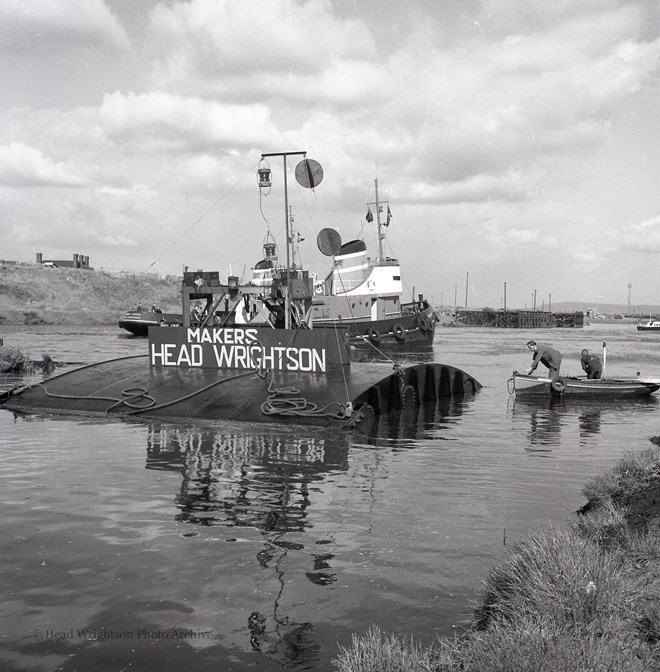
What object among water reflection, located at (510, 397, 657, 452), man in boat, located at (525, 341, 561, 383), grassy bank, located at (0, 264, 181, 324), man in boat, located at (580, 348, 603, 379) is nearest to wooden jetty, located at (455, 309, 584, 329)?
grassy bank, located at (0, 264, 181, 324)

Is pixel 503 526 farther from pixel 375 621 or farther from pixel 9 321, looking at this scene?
pixel 9 321

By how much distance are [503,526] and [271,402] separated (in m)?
8.01

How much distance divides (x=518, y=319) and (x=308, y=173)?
392 feet

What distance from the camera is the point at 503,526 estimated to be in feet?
28.9

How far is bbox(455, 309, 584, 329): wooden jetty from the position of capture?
132m

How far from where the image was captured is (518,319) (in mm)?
132375

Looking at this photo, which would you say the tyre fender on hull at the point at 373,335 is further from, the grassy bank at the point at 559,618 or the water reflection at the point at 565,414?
the grassy bank at the point at 559,618

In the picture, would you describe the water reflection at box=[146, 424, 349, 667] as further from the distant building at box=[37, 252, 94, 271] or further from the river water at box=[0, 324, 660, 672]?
the distant building at box=[37, 252, 94, 271]

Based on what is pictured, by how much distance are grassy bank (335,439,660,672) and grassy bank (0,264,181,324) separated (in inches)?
3872

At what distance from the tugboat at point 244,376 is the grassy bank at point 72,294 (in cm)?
8306

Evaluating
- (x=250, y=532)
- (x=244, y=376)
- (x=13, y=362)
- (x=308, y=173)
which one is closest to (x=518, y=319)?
(x=13, y=362)

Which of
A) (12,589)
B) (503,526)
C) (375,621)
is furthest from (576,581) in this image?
(12,589)

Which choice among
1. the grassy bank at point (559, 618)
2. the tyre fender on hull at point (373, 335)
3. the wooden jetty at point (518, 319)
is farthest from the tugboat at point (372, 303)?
the wooden jetty at point (518, 319)

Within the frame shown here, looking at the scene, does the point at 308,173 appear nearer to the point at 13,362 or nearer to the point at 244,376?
the point at 244,376
